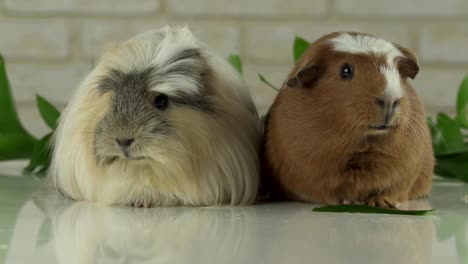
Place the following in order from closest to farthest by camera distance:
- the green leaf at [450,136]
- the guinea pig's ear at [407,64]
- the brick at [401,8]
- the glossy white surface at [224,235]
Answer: the glossy white surface at [224,235] < the guinea pig's ear at [407,64] < the green leaf at [450,136] < the brick at [401,8]

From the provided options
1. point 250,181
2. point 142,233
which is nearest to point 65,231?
point 142,233

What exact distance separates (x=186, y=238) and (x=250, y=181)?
1.05ft

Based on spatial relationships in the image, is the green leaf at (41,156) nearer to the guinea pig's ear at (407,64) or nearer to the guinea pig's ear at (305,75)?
the guinea pig's ear at (305,75)

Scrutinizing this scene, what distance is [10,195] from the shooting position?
5.68 ft

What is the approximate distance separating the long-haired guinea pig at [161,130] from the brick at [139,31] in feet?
3.21

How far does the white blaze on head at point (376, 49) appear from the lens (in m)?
1.39

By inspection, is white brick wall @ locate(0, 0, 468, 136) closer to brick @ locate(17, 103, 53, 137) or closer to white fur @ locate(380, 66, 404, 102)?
brick @ locate(17, 103, 53, 137)

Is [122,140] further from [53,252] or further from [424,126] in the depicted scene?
[424,126]

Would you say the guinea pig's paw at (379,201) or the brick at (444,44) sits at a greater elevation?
the brick at (444,44)

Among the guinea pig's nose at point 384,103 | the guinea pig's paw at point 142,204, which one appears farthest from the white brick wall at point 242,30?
the guinea pig's nose at point 384,103

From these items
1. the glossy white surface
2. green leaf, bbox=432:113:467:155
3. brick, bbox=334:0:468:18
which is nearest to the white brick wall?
brick, bbox=334:0:468:18

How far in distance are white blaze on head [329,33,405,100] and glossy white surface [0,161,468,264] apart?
23cm

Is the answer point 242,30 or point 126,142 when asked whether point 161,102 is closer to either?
point 126,142

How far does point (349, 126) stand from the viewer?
140 cm
